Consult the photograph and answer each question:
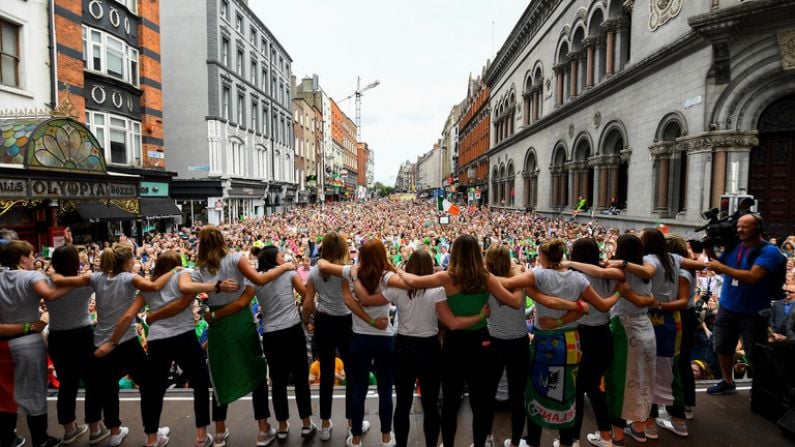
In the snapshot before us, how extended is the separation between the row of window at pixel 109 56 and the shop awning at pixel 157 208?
580 cm

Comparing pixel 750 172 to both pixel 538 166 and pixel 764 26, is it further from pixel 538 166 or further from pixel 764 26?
pixel 538 166

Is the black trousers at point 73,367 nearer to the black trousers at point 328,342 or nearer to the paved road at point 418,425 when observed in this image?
the paved road at point 418,425

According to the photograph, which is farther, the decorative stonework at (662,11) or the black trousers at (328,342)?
the decorative stonework at (662,11)

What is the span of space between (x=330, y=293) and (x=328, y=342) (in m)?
0.51

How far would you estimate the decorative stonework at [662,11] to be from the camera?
14.9 m

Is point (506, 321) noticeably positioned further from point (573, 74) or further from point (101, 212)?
point (573, 74)

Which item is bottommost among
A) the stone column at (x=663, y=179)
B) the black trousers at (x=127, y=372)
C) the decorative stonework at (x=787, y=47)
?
the black trousers at (x=127, y=372)

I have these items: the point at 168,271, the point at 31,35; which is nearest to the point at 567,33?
the point at 31,35

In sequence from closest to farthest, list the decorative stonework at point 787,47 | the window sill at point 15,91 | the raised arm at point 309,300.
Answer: the raised arm at point 309,300
the decorative stonework at point 787,47
the window sill at point 15,91

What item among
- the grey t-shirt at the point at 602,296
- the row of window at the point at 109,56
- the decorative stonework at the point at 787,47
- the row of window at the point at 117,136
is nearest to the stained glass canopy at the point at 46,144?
the row of window at the point at 117,136

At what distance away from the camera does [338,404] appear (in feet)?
16.3

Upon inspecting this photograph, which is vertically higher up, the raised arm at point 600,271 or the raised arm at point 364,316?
the raised arm at point 600,271

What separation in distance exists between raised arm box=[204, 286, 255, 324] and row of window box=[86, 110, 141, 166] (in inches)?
727

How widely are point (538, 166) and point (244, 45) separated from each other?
24733 mm
